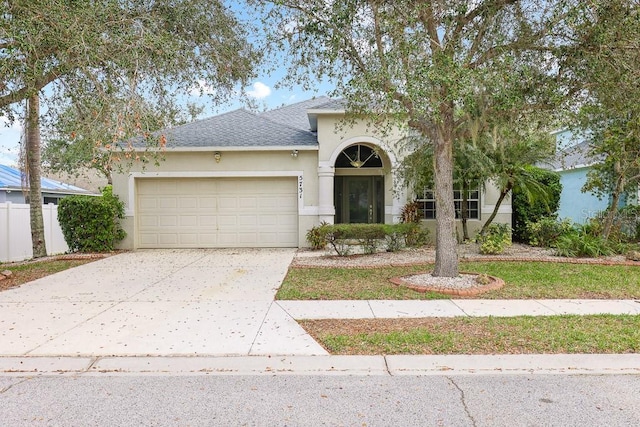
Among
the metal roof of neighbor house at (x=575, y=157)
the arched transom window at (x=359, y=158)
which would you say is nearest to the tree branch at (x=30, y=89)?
the arched transom window at (x=359, y=158)

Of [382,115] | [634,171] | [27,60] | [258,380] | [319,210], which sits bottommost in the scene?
[258,380]

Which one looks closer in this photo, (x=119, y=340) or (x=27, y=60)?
(x=119, y=340)

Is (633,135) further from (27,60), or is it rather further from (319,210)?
(27,60)

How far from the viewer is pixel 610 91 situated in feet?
24.3

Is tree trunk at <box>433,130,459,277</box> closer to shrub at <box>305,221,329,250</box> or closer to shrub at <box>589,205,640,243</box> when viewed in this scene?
shrub at <box>305,221,329,250</box>

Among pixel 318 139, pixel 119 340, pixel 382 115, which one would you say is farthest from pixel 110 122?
pixel 318 139

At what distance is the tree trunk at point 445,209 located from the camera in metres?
8.26

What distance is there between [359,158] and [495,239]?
5.06 metres

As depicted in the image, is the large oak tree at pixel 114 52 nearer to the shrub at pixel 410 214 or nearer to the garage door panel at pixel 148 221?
the garage door panel at pixel 148 221

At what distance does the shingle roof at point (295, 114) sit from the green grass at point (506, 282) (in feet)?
26.1

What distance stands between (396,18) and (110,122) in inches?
191

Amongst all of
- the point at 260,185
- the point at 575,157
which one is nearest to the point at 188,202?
the point at 260,185

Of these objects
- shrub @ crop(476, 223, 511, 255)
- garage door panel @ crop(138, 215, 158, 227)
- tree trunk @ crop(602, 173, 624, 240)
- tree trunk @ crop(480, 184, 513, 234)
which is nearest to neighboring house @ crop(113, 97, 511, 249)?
garage door panel @ crop(138, 215, 158, 227)

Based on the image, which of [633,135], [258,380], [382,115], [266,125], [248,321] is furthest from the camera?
[266,125]
